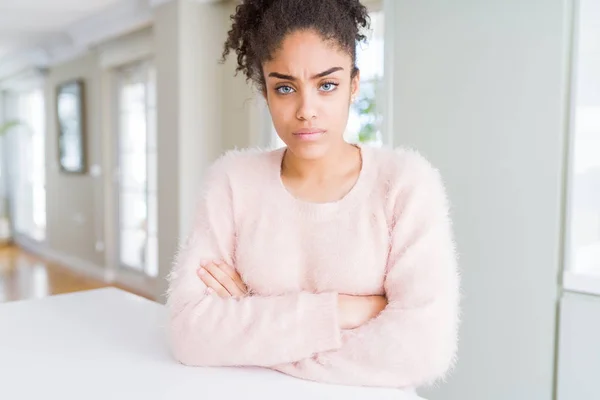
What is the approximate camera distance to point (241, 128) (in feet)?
13.1

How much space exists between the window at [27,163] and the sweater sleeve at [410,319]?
22.7 ft

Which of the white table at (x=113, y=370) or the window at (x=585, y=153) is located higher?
the window at (x=585, y=153)

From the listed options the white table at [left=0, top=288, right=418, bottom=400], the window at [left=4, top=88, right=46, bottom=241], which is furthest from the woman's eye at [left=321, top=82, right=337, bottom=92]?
the window at [left=4, top=88, right=46, bottom=241]

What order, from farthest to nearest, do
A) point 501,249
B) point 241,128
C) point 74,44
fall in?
point 74,44, point 241,128, point 501,249

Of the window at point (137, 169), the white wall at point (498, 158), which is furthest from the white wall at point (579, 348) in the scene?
the window at point (137, 169)

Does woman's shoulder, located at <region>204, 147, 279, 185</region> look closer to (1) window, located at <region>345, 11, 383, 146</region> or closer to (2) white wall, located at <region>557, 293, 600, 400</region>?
(2) white wall, located at <region>557, 293, 600, 400</region>

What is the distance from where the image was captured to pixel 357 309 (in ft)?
3.36

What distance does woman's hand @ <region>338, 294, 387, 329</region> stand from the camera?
1.01 metres

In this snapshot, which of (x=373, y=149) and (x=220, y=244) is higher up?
(x=373, y=149)

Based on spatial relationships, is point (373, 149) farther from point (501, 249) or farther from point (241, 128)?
point (241, 128)

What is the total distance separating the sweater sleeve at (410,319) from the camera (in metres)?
0.94

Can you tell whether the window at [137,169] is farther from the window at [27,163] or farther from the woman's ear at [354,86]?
the woman's ear at [354,86]

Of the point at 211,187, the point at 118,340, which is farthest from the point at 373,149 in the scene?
the point at 118,340

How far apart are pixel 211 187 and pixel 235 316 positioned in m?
0.31
